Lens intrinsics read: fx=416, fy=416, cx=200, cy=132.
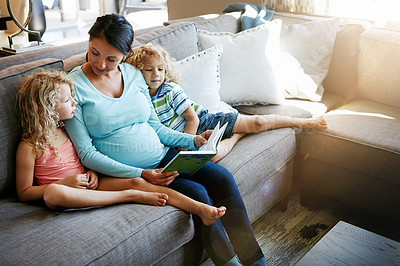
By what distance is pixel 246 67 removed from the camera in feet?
7.72

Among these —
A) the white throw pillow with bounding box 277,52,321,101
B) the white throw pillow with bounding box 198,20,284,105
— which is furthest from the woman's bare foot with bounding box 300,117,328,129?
the white throw pillow with bounding box 277,52,321,101

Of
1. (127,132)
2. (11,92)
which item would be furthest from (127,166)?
(11,92)

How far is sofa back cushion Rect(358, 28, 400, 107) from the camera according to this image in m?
2.36

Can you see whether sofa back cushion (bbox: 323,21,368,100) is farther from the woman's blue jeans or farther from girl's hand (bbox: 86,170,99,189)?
girl's hand (bbox: 86,170,99,189)

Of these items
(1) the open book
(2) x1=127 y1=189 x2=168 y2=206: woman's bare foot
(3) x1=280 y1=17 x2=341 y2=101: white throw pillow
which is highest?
(3) x1=280 y1=17 x2=341 y2=101: white throw pillow

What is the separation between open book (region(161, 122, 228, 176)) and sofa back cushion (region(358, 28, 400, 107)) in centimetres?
126

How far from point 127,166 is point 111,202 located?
17cm

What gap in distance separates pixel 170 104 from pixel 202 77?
345mm

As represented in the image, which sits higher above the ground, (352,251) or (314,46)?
(314,46)

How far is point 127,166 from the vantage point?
5.21 ft

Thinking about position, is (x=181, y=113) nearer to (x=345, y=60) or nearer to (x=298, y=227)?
(x=298, y=227)

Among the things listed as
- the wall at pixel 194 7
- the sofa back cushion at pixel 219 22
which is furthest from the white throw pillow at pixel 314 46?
the wall at pixel 194 7

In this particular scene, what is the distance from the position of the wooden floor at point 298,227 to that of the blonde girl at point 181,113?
473 mm

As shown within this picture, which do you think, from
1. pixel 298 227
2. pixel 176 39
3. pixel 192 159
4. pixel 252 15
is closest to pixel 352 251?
pixel 192 159
